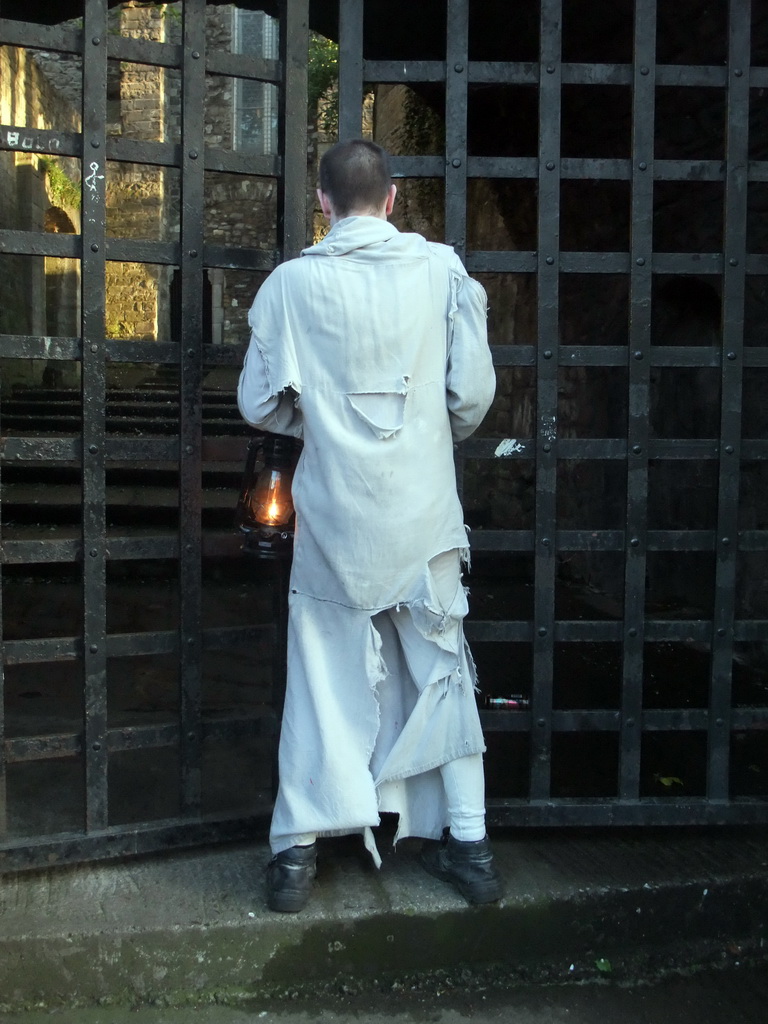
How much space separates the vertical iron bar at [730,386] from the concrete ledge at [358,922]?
360mm

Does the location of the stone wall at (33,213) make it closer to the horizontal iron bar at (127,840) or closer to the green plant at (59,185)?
the green plant at (59,185)

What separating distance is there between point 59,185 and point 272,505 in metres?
15.0

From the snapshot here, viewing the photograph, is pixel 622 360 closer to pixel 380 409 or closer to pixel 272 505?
pixel 380 409

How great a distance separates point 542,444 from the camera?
290 centimetres

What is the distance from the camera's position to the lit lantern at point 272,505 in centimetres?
268

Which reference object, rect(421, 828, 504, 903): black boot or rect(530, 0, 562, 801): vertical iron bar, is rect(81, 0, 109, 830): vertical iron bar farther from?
rect(530, 0, 562, 801): vertical iron bar

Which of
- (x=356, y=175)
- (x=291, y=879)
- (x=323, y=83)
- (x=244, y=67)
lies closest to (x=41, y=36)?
(x=244, y=67)

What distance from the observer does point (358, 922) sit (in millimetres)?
2572

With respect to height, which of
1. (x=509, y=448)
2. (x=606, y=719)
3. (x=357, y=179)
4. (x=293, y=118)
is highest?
(x=293, y=118)

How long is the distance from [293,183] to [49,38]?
0.71 meters

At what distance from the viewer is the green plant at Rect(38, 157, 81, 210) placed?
→ 50.4ft

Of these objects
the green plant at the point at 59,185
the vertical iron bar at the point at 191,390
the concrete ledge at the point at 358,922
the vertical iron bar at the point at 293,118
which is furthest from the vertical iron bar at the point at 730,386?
the green plant at the point at 59,185

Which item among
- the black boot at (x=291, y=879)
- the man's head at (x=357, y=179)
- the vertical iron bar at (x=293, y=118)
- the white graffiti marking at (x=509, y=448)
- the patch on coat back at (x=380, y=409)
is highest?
the vertical iron bar at (x=293, y=118)

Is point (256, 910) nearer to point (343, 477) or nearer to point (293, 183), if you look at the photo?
point (343, 477)
